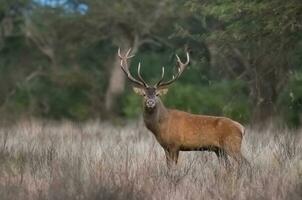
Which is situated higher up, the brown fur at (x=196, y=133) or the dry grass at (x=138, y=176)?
the brown fur at (x=196, y=133)

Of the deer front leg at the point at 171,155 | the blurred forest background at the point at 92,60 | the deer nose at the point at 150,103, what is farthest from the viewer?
the blurred forest background at the point at 92,60

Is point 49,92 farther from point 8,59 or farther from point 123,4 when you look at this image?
point 123,4

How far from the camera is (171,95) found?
30812 mm

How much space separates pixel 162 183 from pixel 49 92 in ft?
86.9

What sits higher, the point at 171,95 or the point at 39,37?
the point at 39,37

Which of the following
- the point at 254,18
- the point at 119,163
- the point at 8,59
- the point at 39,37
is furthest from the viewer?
the point at 8,59

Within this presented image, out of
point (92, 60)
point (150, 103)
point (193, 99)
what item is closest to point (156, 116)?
point (150, 103)

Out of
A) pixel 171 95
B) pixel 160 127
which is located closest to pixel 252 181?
pixel 160 127

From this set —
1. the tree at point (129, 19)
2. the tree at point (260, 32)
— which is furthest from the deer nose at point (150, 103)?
the tree at point (129, 19)

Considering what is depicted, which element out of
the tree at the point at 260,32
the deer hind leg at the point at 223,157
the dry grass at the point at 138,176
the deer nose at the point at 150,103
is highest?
the tree at the point at 260,32

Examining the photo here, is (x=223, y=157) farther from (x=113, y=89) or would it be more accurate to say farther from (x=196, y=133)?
(x=113, y=89)

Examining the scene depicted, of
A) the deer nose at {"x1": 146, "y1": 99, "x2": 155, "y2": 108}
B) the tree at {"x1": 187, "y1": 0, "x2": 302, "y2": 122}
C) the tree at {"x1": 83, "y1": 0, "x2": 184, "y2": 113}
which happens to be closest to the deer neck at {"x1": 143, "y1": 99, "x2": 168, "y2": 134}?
the deer nose at {"x1": 146, "y1": 99, "x2": 155, "y2": 108}

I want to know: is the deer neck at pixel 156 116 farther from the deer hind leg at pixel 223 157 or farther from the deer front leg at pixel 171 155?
the deer hind leg at pixel 223 157

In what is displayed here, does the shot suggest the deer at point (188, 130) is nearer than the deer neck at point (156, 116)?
Yes
